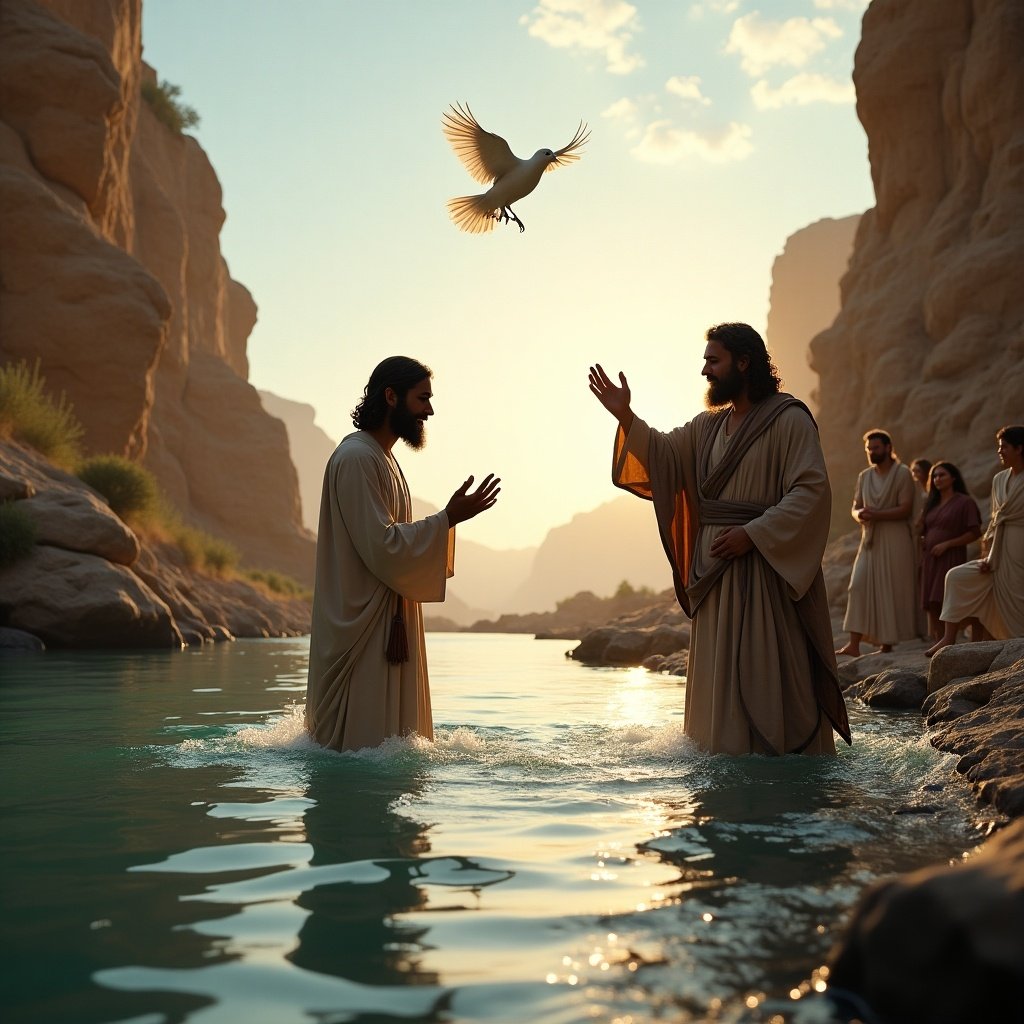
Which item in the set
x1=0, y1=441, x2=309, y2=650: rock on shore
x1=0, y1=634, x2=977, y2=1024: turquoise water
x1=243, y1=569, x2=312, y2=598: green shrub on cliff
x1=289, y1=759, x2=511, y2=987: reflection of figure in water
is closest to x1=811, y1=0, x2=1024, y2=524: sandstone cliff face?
x1=0, y1=441, x2=309, y2=650: rock on shore

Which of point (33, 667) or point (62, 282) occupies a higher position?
point (62, 282)

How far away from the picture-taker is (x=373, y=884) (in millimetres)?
2879

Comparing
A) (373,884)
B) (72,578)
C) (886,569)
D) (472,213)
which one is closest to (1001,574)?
(886,569)

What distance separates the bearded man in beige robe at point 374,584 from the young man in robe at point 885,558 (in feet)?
22.6

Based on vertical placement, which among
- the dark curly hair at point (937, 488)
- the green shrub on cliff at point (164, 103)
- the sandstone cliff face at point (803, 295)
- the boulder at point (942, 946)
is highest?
the sandstone cliff face at point (803, 295)

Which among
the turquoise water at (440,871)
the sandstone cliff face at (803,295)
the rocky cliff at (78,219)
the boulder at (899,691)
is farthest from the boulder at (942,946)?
the sandstone cliff face at (803,295)

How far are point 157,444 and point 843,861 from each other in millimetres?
34960

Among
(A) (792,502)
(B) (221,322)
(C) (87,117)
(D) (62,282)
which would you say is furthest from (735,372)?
(B) (221,322)

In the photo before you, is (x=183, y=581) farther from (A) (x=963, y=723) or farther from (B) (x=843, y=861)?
(B) (x=843, y=861)

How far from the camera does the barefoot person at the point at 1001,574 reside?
9.43 meters

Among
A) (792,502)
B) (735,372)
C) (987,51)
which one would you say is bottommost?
(792,502)

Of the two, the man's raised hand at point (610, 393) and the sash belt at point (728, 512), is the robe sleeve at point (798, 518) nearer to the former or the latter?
the sash belt at point (728, 512)

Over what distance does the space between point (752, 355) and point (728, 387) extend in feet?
0.67

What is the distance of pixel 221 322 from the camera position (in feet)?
161
